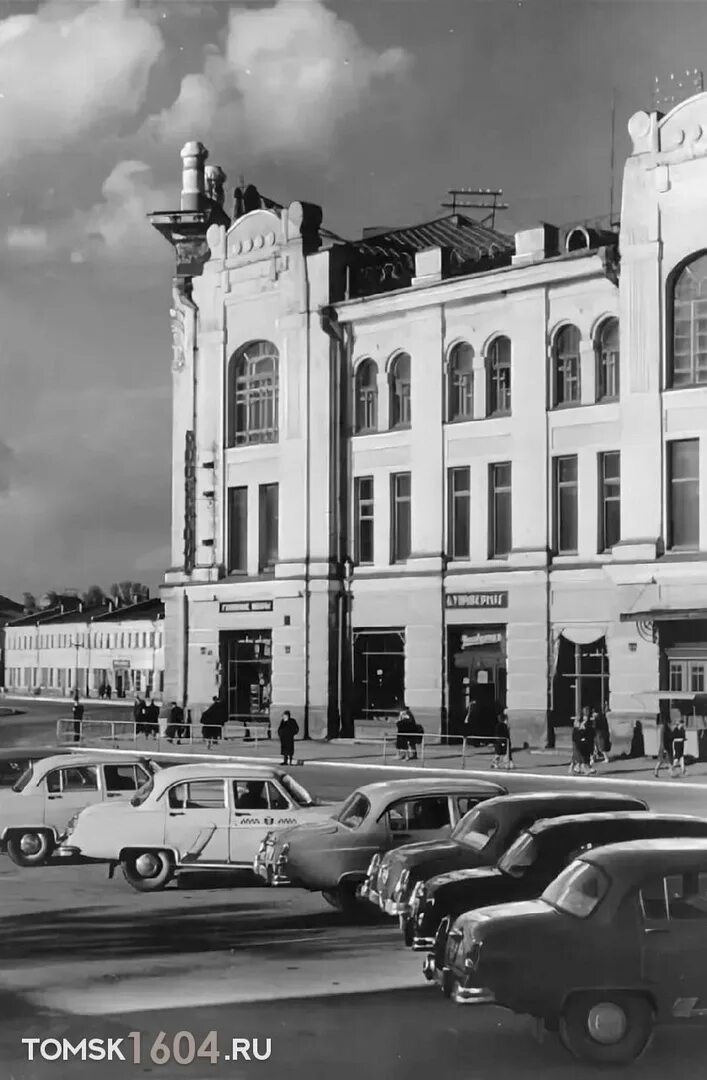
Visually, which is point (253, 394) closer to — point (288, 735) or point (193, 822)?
point (288, 735)

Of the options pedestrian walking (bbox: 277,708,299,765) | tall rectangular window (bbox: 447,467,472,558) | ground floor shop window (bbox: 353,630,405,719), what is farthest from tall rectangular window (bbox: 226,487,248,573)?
tall rectangular window (bbox: 447,467,472,558)

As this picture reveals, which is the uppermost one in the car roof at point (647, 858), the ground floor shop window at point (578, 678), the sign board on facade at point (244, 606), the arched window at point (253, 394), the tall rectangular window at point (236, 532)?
the arched window at point (253, 394)

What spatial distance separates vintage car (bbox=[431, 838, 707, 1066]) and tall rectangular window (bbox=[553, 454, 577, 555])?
1286cm

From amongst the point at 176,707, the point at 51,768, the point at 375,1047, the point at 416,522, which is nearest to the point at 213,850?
the point at 51,768

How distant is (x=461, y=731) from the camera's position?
2130 cm

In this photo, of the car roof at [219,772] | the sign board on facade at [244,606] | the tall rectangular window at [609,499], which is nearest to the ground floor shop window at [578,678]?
the tall rectangular window at [609,499]

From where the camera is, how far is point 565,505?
23.1 metres

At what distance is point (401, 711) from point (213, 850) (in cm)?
719

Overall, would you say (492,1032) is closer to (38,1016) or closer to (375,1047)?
(375,1047)

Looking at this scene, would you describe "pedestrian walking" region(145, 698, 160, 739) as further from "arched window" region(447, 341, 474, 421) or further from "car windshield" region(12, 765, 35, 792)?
"arched window" region(447, 341, 474, 421)

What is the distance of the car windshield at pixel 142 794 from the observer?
15375 millimetres

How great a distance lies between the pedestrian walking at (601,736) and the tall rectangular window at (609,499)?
323cm

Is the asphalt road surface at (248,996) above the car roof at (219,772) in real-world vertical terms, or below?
below

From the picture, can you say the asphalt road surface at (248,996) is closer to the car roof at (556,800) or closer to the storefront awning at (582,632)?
the car roof at (556,800)
